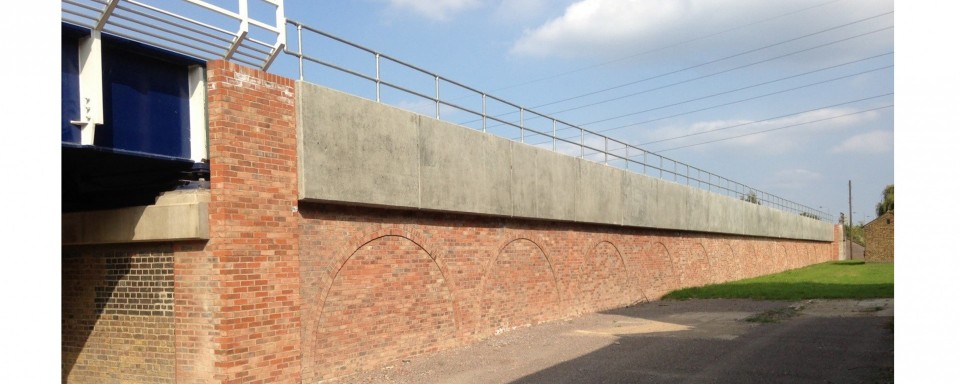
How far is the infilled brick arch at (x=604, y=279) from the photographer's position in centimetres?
1903

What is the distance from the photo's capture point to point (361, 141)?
10.8 m

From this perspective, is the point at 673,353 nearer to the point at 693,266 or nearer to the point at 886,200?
the point at 693,266

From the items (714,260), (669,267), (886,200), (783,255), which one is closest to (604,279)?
(669,267)

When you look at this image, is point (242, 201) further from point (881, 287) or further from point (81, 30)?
point (881, 287)

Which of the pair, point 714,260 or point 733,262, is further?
point 733,262

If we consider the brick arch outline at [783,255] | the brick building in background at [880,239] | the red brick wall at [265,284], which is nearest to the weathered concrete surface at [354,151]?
the red brick wall at [265,284]

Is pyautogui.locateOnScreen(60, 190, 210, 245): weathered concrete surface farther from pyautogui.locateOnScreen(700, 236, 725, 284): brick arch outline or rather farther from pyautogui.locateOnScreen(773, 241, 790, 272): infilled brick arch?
pyautogui.locateOnScreen(773, 241, 790, 272): infilled brick arch

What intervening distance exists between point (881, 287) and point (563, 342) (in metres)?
18.1

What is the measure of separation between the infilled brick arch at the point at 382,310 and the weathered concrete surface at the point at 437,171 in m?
0.86

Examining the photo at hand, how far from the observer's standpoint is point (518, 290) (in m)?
15.6

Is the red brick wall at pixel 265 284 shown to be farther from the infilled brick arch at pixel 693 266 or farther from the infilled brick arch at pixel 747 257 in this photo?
the infilled brick arch at pixel 747 257

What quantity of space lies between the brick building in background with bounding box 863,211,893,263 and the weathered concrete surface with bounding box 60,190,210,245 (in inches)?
2461

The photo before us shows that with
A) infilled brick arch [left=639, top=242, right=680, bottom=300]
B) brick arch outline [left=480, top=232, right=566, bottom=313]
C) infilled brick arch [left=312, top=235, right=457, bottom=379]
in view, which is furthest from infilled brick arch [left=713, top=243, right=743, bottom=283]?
infilled brick arch [left=312, top=235, right=457, bottom=379]

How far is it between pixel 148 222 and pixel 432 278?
4.90 meters
